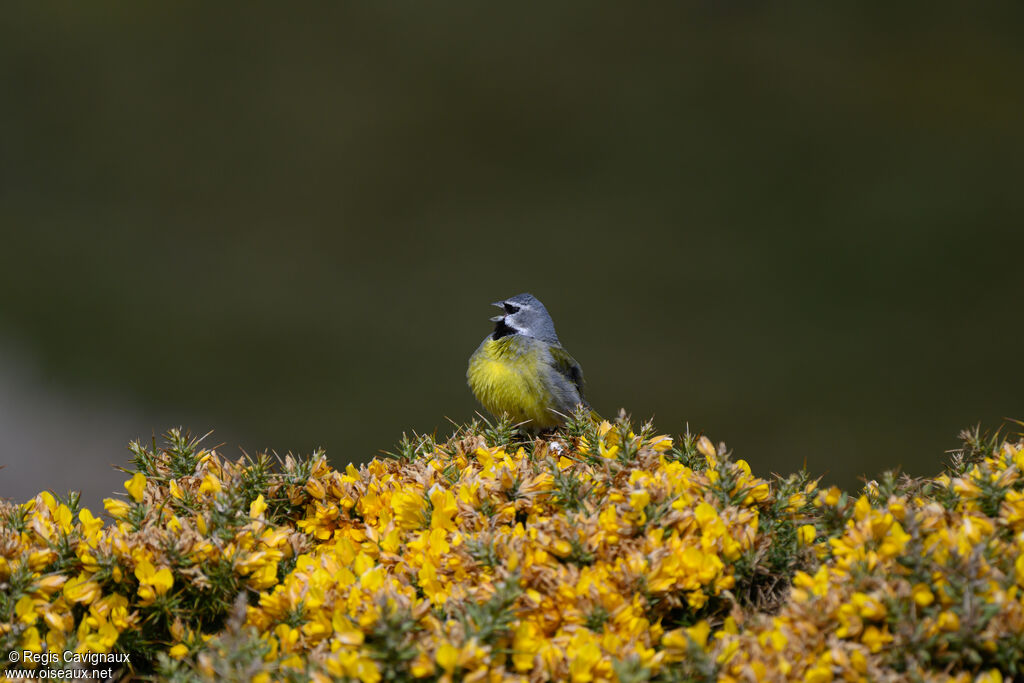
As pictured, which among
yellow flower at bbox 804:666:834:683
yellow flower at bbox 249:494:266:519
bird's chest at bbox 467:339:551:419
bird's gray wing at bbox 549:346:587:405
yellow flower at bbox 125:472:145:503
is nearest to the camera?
yellow flower at bbox 804:666:834:683

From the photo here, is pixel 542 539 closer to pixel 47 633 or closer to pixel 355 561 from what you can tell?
pixel 355 561

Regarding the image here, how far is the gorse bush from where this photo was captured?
51.3 inches

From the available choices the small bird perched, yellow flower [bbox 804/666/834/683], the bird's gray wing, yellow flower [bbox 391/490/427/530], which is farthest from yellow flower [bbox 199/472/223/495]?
the bird's gray wing

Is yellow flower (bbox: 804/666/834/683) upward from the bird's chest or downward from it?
downward

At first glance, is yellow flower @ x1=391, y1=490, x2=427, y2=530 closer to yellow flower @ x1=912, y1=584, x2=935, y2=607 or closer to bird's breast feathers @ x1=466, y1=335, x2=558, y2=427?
yellow flower @ x1=912, y1=584, x2=935, y2=607

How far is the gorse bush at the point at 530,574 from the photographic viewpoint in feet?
4.27

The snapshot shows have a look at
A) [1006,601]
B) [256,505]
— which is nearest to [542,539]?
[256,505]

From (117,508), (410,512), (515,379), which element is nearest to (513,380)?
(515,379)

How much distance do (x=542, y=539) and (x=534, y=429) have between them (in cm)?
256

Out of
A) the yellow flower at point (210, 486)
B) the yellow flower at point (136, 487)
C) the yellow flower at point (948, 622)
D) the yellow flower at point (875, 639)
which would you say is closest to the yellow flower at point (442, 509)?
the yellow flower at point (210, 486)

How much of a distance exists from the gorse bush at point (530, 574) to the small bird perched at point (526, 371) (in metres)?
1.94

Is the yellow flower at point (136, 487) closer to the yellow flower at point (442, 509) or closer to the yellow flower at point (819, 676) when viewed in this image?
the yellow flower at point (442, 509)

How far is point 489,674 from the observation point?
4.23ft

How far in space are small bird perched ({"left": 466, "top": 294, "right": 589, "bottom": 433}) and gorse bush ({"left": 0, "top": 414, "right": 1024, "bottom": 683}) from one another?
1.94 m
